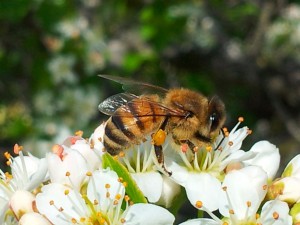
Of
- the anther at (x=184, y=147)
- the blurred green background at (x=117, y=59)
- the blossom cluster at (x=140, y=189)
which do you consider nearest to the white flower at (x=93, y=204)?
the blossom cluster at (x=140, y=189)

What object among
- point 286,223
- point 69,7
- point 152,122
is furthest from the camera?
point 69,7

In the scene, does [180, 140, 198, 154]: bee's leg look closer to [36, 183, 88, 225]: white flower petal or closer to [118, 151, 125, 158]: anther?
[118, 151, 125, 158]: anther

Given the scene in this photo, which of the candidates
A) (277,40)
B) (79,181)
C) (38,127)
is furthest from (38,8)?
(79,181)

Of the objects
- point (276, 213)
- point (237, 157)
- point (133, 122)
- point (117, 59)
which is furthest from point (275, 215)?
point (117, 59)

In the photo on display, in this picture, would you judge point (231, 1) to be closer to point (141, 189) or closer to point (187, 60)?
point (187, 60)

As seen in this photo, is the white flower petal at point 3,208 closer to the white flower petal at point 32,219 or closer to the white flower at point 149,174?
the white flower petal at point 32,219

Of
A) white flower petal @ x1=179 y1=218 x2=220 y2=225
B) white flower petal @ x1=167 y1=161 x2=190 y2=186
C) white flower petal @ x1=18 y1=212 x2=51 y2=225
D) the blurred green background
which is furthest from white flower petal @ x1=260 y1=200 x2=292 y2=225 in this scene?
the blurred green background

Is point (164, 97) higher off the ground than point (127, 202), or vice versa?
point (164, 97)
